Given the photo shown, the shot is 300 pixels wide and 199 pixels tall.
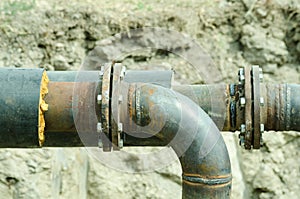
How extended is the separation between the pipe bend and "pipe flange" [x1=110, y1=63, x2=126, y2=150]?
29mm

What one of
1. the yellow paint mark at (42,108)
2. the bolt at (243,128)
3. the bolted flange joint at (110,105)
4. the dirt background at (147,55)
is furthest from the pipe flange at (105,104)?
the dirt background at (147,55)

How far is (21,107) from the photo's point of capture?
4.77ft

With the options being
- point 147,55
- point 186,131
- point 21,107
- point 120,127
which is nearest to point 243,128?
point 186,131

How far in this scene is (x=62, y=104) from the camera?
1497 mm

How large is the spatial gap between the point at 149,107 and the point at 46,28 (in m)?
1.28

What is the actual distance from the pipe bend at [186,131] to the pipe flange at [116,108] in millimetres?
29

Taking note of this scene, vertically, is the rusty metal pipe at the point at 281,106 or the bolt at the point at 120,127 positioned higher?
the rusty metal pipe at the point at 281,106

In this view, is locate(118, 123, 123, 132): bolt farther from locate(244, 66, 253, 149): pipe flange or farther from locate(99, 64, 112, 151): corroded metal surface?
locate(244, 66, 253, 149): pipe flange

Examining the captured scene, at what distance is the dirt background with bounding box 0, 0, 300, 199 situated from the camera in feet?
8.02

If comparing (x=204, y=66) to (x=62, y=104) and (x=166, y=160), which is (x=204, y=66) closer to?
(x=166, y=160)

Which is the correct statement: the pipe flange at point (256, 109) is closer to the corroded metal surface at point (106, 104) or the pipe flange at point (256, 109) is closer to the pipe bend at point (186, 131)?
the pipe bend at point (186, 131)

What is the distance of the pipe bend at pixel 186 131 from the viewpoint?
147cm

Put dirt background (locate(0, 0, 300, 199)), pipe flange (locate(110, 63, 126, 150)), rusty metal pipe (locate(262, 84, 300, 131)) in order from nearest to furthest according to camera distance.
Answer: pipe flange (locate(110, 63, 126, 150)) → rusty metal pipe (locate(262, 84, 300, 131)) → dirt background (locate(0, 0, 300, 199))

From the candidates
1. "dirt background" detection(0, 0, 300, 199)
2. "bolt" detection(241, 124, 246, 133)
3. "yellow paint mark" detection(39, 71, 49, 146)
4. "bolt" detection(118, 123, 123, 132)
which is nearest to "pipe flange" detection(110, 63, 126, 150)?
"bolt" detection(118, 123, 123, 132)
